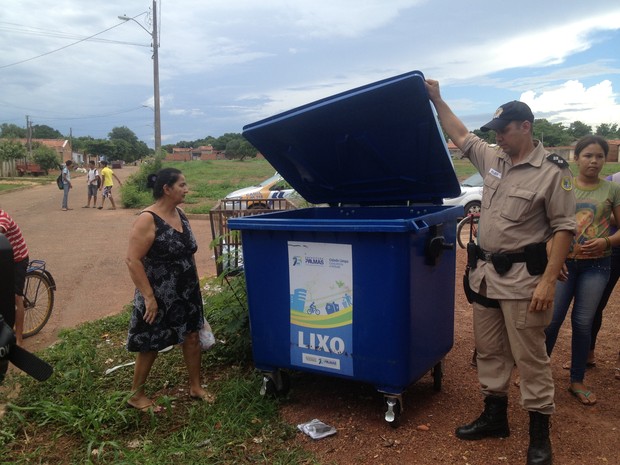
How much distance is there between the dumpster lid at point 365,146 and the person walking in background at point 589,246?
86cm

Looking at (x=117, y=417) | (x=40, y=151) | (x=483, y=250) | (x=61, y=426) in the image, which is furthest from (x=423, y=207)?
(x=40, y=151)

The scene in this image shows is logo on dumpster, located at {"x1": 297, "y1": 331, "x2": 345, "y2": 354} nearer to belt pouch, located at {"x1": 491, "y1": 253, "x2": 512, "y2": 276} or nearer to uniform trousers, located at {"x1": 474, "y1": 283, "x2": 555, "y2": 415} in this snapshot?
uniform trousers, located at {"x1": 474, "y1": 283, "x2": 555, "y2": 415}

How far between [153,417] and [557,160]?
289 centimetres

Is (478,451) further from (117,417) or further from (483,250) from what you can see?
(117,417)

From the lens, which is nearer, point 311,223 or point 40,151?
point 311,223

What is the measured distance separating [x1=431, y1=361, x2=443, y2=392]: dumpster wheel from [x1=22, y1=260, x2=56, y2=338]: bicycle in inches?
161

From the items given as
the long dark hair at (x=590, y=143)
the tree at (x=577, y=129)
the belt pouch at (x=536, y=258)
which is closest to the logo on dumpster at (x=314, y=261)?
the belt pouch at (x=536, y=258)

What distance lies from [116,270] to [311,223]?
6.17 metres

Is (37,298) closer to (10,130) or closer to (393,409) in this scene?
(393,409)

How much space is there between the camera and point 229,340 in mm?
4410

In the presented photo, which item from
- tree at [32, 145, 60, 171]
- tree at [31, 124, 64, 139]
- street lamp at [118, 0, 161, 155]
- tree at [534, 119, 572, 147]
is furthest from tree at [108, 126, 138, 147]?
street lamp at [118, 0, 161, 155]

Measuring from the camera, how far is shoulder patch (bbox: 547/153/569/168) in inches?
106

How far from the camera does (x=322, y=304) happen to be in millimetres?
3250

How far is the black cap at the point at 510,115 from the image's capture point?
2.75 m
